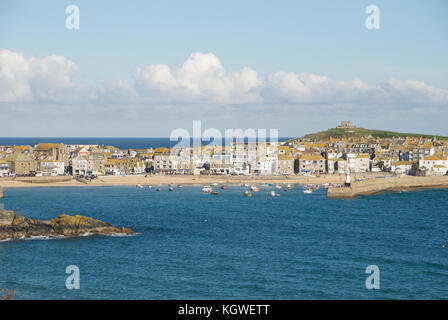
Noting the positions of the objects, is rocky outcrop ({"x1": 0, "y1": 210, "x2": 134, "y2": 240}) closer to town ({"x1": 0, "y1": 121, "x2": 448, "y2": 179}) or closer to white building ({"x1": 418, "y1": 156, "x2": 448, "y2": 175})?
town ({"x1": 0, "y1": 121, "x2": 448, "y2": 179})

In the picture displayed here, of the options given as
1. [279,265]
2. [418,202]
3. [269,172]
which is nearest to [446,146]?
[269,172]

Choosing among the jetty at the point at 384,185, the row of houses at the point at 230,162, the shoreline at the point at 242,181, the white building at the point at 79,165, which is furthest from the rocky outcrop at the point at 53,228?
the white building at the point at 79,165

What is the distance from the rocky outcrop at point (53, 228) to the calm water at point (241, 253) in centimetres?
186

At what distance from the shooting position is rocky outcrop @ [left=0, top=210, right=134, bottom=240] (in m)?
43.1

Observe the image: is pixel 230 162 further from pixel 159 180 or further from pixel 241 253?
pixel 241 253

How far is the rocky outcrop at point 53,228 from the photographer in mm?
43072

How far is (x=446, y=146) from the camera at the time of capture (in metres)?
133

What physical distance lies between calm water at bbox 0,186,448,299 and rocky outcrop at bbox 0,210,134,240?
186cm
